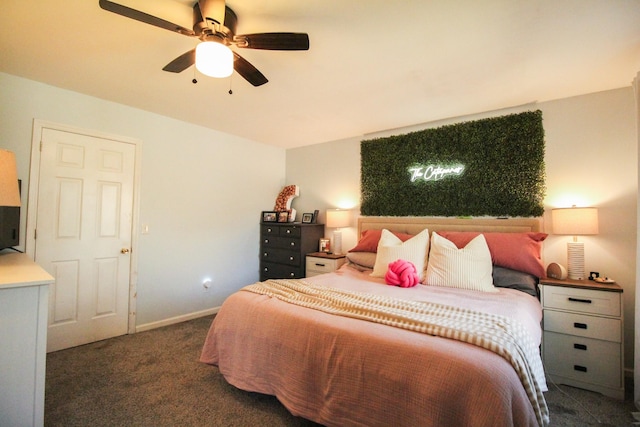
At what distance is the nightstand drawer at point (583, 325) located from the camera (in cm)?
212

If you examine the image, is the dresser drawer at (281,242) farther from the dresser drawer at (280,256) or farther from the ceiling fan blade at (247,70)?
the ceiling fan blade at (247,70)

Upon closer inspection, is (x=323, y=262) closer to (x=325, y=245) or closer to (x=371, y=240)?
(x=325, y=245)

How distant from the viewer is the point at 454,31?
1809 mm

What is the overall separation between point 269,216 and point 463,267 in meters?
2.88

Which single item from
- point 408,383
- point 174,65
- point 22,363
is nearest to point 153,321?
point 22,363

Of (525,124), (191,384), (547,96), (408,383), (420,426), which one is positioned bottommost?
(191,384)

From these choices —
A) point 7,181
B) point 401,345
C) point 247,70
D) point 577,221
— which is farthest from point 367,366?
point 577,221

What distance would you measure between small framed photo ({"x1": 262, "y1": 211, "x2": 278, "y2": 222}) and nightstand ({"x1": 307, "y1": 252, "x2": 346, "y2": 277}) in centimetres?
91

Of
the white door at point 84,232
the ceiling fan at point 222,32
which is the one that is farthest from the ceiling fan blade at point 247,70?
the white door at point 84,232

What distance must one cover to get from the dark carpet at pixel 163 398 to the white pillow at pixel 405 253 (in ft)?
4.31

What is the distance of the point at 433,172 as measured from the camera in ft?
11.1

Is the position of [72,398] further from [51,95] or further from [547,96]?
[547,96]

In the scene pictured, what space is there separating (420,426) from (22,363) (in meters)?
1.84

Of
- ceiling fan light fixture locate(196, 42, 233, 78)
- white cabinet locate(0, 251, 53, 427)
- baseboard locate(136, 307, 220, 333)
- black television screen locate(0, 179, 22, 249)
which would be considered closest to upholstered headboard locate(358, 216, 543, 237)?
baseboard locate(136, 307, 220, 333)
